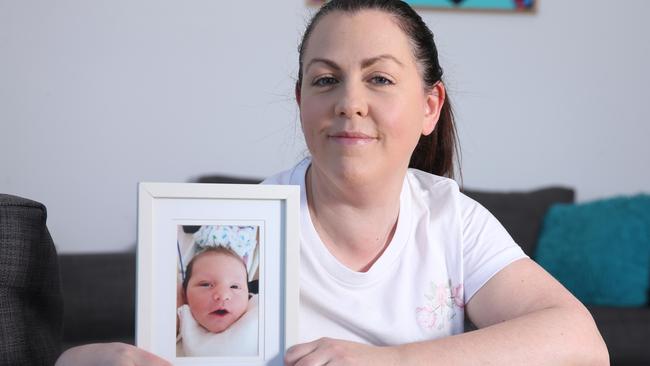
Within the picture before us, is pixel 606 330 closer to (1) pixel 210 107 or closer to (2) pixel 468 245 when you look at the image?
(2) pixel 468 245

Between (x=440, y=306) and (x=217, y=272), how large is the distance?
394 millimetres

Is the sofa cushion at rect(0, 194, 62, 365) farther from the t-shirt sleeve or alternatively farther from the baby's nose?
the t-shirt sleeve

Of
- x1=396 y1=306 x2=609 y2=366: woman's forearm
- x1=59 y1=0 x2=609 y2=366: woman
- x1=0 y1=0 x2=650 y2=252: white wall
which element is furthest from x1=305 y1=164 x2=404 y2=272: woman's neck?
x1=0 y1=0 x2=650 y2=252: white wall

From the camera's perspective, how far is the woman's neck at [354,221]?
1.17 metres

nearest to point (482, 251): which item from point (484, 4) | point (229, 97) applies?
point (229, 97)

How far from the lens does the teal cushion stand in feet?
7.90

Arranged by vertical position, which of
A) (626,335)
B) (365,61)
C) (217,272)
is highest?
(365,61)

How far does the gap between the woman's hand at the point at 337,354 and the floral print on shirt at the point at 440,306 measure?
0.70 ft

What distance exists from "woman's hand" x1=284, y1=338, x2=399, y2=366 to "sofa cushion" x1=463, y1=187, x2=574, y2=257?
1.75 metres

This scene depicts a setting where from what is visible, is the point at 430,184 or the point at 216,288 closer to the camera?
the point at 216,288

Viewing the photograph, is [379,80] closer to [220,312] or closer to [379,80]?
Result: [379,80]

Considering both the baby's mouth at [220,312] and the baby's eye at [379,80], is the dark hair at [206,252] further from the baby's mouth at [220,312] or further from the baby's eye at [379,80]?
the baby's eye at [379,80]

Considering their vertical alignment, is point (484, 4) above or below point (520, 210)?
above

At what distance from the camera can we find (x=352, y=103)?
1051 mm
